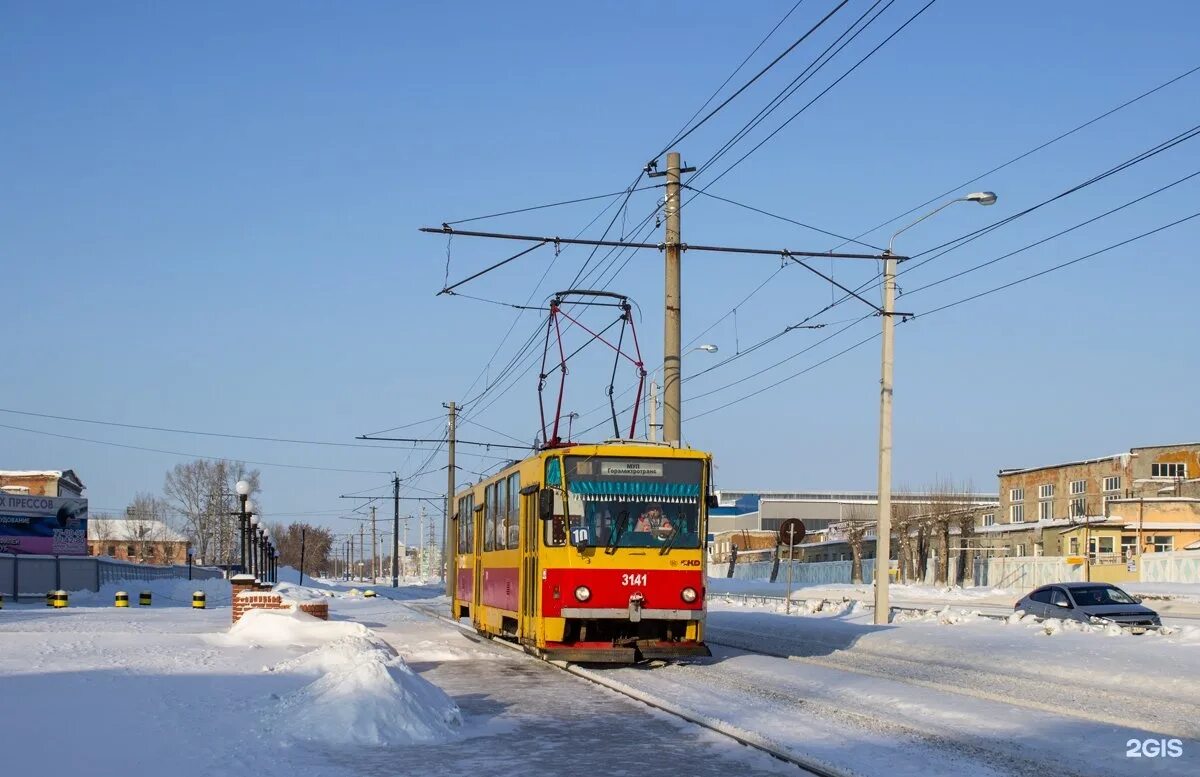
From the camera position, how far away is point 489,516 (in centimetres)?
2527

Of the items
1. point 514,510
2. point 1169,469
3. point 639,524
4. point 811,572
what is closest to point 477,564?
point 514,510

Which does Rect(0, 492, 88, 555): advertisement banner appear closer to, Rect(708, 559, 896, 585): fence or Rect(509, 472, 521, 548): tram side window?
Rect(708, 559, 896, 585): fence

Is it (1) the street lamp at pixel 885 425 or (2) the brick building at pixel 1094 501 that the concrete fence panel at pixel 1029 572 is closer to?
(2) the brick building at pixel 1094 501

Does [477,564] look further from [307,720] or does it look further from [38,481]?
[38,481]

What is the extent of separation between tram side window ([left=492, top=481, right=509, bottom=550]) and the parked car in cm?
1418

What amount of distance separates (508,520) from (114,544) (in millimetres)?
136977

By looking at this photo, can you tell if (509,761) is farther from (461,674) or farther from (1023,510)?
(1023,510)

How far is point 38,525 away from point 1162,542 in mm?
61105

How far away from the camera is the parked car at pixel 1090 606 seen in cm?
2989

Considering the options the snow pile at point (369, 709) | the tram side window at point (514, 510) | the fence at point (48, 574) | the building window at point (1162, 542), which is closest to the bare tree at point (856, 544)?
the building window at point (1162, 542)

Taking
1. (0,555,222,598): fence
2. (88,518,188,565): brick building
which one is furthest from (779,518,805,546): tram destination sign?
(88,518,188,565): brick building

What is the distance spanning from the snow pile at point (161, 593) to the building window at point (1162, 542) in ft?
170

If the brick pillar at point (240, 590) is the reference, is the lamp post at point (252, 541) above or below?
below

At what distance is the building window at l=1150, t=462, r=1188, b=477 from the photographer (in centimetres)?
8369
